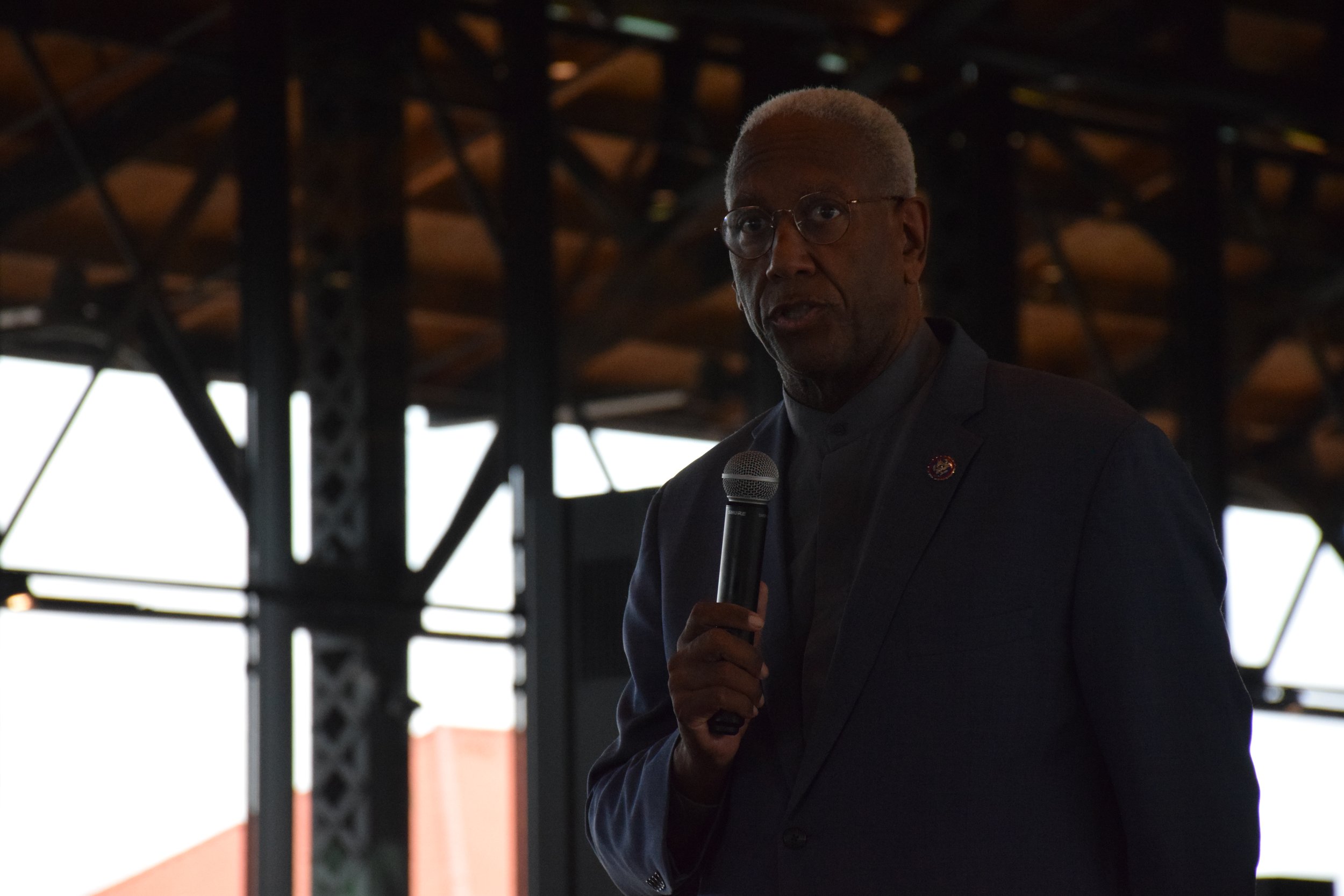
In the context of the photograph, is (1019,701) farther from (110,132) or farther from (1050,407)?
(110,132)

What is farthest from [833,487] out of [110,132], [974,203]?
[974,203]

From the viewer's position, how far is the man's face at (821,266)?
1.68 m

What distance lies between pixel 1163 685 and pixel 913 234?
562 mm

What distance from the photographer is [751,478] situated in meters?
1.58

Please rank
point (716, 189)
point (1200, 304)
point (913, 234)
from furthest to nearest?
1. point (1200, 304)
2. point (716, 189)
3. point (913, 234)

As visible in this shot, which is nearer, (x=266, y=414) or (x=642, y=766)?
(x=642, y=766)

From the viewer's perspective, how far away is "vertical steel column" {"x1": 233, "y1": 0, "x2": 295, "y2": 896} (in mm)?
5320

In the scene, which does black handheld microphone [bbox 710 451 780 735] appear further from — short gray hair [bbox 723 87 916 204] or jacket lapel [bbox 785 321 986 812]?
short gray hair [bbox 723 87 916 204]

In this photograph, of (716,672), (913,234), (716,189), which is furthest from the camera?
(716,189)

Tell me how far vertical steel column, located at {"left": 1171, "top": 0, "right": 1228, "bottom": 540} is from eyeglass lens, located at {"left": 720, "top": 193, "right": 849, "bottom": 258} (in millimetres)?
5861

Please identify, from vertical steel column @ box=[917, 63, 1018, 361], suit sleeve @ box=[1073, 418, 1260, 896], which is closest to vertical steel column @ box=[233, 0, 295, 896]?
vertical steel column @ box=[917, 63, 1018, 361]

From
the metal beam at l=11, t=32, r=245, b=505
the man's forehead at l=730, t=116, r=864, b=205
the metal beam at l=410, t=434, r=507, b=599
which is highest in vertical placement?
the metal beam at l=11, t=32, r=245, b=505

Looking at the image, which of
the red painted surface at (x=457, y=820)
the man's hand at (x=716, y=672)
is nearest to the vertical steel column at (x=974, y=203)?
the red painted surface at (x=457, y=820)

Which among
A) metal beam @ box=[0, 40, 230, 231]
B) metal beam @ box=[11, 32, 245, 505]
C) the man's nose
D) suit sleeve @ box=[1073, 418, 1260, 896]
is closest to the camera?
suit sleeve @ box=[1073, 418, 1260, 896]
